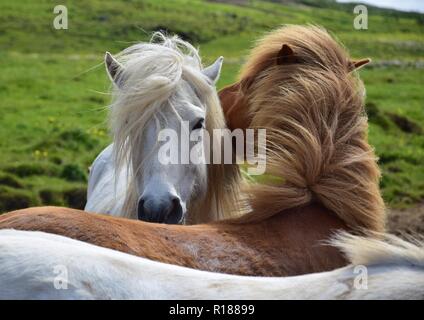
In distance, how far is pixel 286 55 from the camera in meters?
4.26

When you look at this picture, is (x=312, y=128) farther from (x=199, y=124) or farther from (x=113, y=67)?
(x=113, y=67)

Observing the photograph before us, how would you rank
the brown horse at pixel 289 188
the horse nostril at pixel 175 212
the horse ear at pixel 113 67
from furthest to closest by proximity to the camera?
the horse ear at pixel 113 67 → the horse nostril at pixel 175 212 → the brown horse at pixel 289 188

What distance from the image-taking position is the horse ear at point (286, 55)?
13.9 ft

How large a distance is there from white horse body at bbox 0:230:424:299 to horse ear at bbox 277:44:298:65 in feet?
7.02

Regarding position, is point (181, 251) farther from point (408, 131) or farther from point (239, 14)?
point (239, 14)

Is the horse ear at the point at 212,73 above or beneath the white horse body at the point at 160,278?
above

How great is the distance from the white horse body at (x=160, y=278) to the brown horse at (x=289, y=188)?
18.4 inches

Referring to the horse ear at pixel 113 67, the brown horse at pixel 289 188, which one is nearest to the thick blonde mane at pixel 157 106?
the horse ear at pixel 113 67

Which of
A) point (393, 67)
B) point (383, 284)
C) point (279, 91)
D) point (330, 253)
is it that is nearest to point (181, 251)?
point (330, 253)

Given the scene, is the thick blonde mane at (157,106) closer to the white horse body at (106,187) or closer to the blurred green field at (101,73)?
the white horse body at (106,187)

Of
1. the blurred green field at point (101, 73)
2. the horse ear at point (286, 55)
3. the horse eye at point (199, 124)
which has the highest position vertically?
the blurred green field at point (101, 73)

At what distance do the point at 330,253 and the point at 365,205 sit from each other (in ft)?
1.58

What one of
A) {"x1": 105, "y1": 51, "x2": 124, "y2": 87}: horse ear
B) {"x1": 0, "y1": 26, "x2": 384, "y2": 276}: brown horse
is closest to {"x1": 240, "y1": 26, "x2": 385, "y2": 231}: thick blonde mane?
{"x1": 0, "y1": 26, "x2": 384, "y2": 276}: brown horse

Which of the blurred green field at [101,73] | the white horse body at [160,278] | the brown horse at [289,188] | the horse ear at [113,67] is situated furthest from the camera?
the blurred green field at [101,73]
